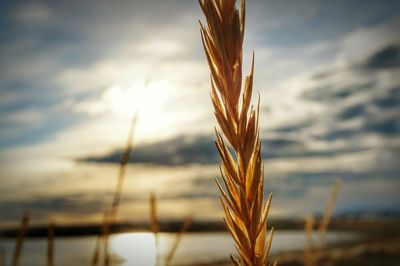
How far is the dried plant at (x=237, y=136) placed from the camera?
23.7 inches

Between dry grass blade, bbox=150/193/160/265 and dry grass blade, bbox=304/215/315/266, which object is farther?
dry grass blade, bbox=304/215/315/266

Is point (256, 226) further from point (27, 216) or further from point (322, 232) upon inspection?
point (322, 232)

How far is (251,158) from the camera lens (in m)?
0.63

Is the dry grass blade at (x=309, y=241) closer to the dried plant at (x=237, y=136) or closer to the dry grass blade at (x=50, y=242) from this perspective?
the dry grass blade at (x=50, y=242)

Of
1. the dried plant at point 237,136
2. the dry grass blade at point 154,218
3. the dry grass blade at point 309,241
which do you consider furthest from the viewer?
the dry grass blade at point 309,241

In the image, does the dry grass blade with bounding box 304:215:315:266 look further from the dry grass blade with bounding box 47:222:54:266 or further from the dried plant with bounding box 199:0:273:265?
the dried plant with bounding box 199:0:273:265

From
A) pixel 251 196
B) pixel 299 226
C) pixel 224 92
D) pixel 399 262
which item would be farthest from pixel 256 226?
pixel 299 226

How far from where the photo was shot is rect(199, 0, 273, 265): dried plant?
60 cm

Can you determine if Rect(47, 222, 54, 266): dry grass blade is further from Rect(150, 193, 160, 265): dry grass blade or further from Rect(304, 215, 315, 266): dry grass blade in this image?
Rect(304, 215, 315, 266): dry grass blade

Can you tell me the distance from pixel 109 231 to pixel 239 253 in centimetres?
87

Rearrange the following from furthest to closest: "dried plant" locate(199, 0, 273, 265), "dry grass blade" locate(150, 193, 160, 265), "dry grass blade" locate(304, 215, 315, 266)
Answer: "dry grass blade" locate(304, 215, 315, 266), "dry grass blade" locate(150, 193, 160, 265), "dried plant" locate(199, 0, 273, 265)

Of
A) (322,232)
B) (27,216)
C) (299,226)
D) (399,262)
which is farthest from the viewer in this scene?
(299,226)

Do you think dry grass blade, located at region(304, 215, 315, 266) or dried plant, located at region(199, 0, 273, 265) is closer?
dried plant, located at region(199, 0, 273, 265)

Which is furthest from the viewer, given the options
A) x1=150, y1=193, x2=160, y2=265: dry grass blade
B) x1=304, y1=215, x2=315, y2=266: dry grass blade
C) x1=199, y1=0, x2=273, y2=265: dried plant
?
x1=304, y1=215, x2=315, y2=266: dry grass blade
